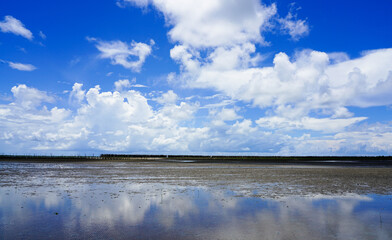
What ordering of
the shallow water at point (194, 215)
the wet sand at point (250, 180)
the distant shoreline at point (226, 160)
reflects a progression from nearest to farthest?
the shallow water at point (194, 215)
the wet sand at point (250, 180)
the distant shoreline at point (226, 160)

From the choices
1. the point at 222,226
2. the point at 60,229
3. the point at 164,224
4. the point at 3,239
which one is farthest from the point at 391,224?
the point at 3,239

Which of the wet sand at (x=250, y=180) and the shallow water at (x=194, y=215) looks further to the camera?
the wet sand at (x=250, y=180)

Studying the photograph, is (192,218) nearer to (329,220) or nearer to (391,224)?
(329,220)

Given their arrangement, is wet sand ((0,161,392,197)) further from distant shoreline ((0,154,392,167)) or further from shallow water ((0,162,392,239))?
distant shoreline ((0,154,392,167))

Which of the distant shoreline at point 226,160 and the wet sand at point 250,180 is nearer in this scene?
the wet sand at point 250,180

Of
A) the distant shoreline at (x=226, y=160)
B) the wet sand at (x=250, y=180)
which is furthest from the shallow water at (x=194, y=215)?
the distant shoreline at (x=226, y=160)

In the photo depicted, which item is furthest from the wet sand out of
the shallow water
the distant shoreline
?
the distant shoreline

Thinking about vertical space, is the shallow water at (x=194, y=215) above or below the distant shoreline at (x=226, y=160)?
above

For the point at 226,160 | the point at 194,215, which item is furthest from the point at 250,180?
the point at 226,160

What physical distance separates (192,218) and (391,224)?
923 cm

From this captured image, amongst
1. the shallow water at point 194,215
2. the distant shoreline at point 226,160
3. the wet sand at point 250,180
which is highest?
the shallow water at point 194,215

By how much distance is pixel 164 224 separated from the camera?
1227 cm

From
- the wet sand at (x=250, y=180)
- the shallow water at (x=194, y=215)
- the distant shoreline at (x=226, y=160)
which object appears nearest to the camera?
the shallow water at (x=194, y=215)

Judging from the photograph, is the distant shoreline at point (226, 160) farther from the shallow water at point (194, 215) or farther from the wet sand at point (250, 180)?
the shallow water at point (194, 215)
